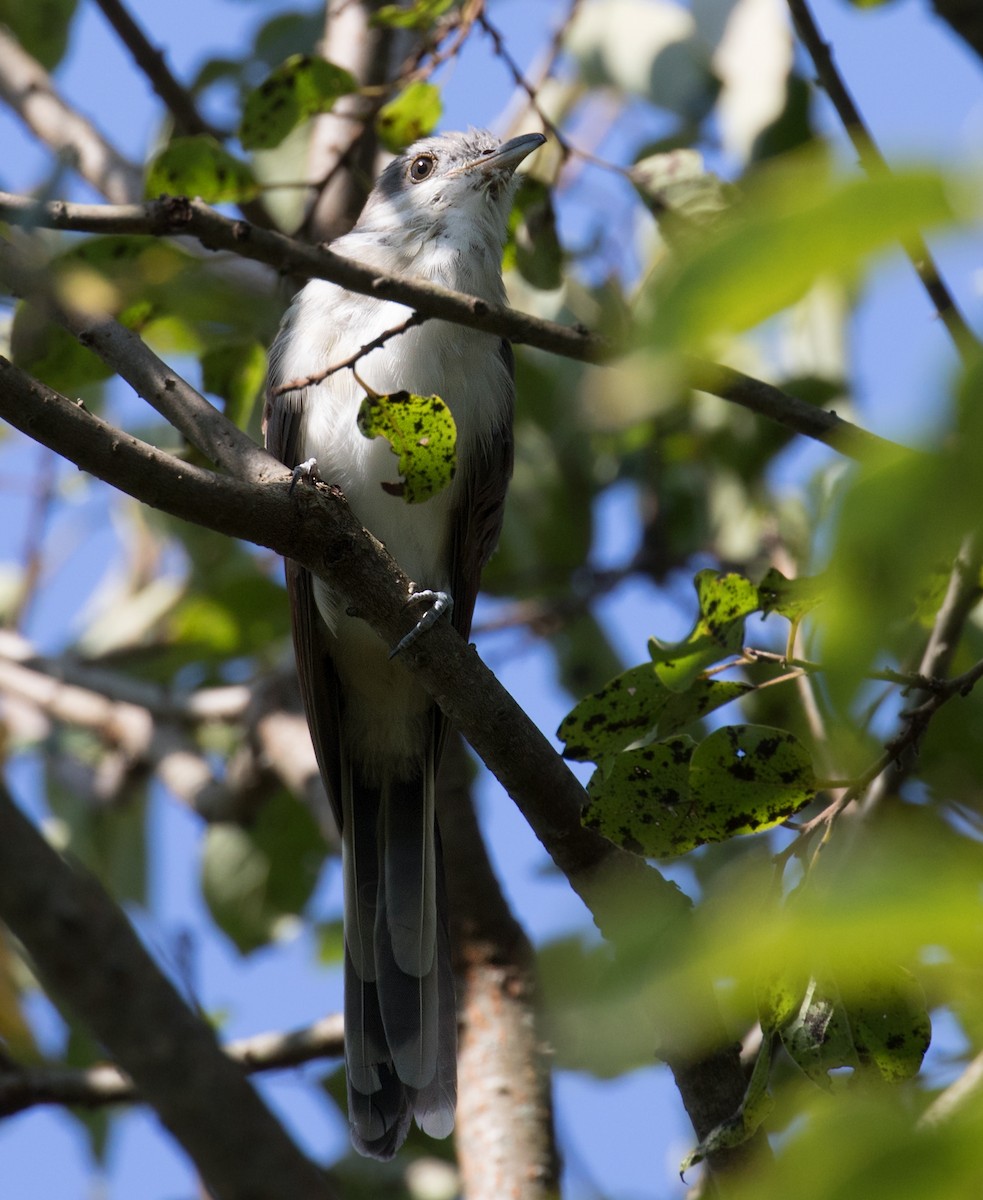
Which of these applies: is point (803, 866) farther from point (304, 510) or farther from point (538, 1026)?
point (538, 1026)

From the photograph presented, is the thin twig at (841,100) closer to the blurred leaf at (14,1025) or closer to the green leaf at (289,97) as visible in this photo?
the green leaf at (289,97)

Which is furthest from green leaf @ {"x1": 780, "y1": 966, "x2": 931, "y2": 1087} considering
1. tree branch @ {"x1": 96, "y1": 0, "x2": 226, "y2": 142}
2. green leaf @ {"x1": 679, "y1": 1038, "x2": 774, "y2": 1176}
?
tree branch @ {"x1": 96, "y1": 0, "x2": 226, "y2": 142}

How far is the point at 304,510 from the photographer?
2.30m

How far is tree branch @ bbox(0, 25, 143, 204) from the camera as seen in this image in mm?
4578

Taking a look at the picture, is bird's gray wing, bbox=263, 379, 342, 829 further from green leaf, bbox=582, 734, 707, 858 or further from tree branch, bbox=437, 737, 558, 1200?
green leaf, bbox=582, 734, 707, 858

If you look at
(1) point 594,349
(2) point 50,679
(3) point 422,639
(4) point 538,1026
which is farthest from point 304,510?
(2) point 50,679

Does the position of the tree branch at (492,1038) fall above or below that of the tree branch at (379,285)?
below

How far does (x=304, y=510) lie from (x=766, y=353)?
2.96 m

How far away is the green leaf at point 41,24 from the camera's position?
13.6 ft

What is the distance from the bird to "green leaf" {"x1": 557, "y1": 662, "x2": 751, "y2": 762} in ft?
4.59

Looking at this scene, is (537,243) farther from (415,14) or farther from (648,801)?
(648,801)

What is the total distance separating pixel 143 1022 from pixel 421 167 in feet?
9.77

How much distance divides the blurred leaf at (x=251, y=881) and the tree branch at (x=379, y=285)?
2036 mm

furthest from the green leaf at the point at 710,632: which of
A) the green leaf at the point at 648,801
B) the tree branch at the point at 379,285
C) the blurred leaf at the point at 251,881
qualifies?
the blurred leaf at the point at 251,881
